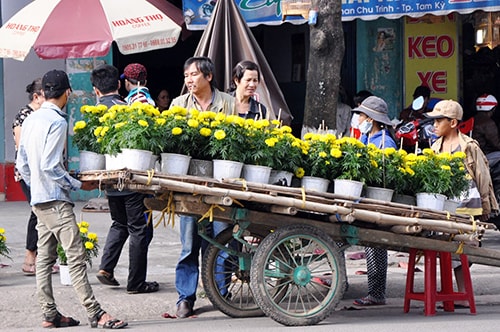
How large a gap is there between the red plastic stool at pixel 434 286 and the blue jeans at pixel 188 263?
60.4 inches

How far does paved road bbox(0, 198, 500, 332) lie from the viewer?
689 centimetres

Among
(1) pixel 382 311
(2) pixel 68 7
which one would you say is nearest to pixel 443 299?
(1) pixel 382 311

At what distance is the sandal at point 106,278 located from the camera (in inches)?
317

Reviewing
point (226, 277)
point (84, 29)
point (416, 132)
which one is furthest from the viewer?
point (416, 132)

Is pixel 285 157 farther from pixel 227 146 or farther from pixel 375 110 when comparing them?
pixel 375 110

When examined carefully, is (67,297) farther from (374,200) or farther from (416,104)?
(416,104)

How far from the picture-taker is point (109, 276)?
8078mm

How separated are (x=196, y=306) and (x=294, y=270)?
3.99ft

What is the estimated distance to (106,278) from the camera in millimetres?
8070

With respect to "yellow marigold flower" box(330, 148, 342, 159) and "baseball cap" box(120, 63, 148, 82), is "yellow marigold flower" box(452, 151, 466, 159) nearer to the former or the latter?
"yellow marigold flower" box(330, 148, 342, 159)

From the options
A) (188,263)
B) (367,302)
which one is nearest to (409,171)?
(367,302)

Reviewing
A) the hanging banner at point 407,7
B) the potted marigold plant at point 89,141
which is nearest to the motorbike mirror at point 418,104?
the hanging banner at point 407,7

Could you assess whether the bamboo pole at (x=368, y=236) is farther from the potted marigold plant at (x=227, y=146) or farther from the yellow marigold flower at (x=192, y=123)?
the yellow marigold flower at (x=192, y=123)

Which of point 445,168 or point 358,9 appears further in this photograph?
point 358,9
